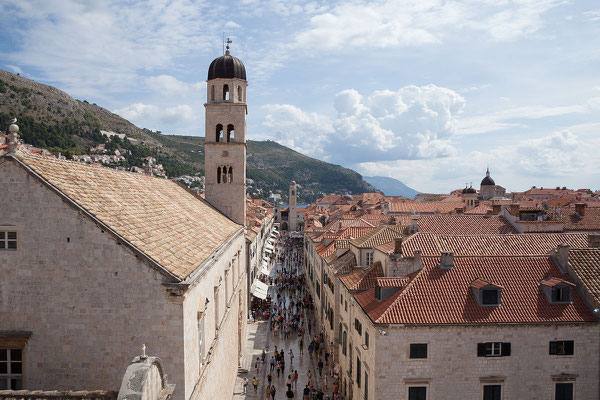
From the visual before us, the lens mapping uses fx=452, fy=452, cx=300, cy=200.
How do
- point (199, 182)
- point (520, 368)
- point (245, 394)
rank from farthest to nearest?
point (199, 182), point (245, 394), point (520, 368)

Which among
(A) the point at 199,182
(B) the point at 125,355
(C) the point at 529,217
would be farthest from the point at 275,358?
(A) the point at 199,182

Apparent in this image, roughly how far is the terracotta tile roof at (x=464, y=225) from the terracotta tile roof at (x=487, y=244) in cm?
859

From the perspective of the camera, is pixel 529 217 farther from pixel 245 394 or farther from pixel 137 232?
pixel 137 232

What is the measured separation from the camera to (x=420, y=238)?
2764 centimetres

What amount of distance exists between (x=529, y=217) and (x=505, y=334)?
2855cm

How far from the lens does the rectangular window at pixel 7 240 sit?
11469mm

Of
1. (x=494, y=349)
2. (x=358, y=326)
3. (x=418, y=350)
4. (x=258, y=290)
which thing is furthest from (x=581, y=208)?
(x=418, y=350)

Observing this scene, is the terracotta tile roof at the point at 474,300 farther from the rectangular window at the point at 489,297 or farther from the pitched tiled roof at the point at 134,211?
the pitched tiled roof at the point at 134,211

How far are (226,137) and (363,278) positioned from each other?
49.5 ft

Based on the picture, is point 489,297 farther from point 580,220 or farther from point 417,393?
point 580,220

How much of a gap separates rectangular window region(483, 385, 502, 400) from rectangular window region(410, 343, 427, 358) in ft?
9.95

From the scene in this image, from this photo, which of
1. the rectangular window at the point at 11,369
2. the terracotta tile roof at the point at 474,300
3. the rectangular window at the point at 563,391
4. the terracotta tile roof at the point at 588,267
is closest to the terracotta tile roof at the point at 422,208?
the terracotta tile roof at the point at 588,267

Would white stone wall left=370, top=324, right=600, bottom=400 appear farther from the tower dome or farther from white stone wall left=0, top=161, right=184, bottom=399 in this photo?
the tower dome

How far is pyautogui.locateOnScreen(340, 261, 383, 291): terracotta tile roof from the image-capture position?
83.3ft
